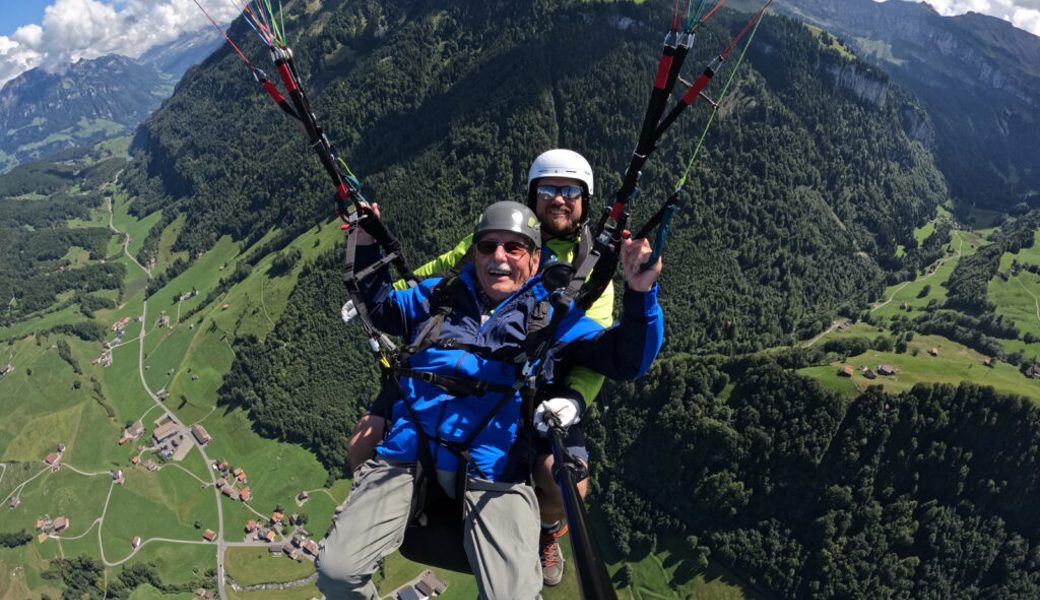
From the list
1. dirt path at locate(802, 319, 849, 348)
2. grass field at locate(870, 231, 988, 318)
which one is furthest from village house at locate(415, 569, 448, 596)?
grass field at locate(870, 231, 988, 318)

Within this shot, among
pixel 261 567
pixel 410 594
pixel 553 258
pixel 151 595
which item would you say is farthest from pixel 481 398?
pixel 151 595

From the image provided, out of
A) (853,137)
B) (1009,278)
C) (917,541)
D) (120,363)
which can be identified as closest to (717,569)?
(917,541)

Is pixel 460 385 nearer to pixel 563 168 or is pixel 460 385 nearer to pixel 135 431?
pixel 563 168

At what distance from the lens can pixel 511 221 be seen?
705 cm

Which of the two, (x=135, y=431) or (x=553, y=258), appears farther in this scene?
(x=135, y=431)

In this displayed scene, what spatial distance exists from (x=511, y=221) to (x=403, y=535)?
435 cm

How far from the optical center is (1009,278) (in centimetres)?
11775

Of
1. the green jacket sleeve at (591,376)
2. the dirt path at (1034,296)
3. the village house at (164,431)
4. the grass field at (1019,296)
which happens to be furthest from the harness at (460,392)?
the dirt path at (1034,296)

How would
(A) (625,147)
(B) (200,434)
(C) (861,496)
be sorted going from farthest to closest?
1. (A) (625,147)
2. (B) (200,434)
3. (C) (861,496)

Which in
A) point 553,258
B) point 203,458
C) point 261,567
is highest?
point 553,258

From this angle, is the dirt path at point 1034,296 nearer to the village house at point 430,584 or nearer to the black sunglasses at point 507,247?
the village house at point 430,584

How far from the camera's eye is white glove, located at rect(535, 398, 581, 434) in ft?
20.7

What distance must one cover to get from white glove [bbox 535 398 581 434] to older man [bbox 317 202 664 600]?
0.03m

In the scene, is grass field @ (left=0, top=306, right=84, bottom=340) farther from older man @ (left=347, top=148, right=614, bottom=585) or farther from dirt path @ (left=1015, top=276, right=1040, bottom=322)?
dirt path @ (left=1015, top=276, right=1040, bottom=322)
